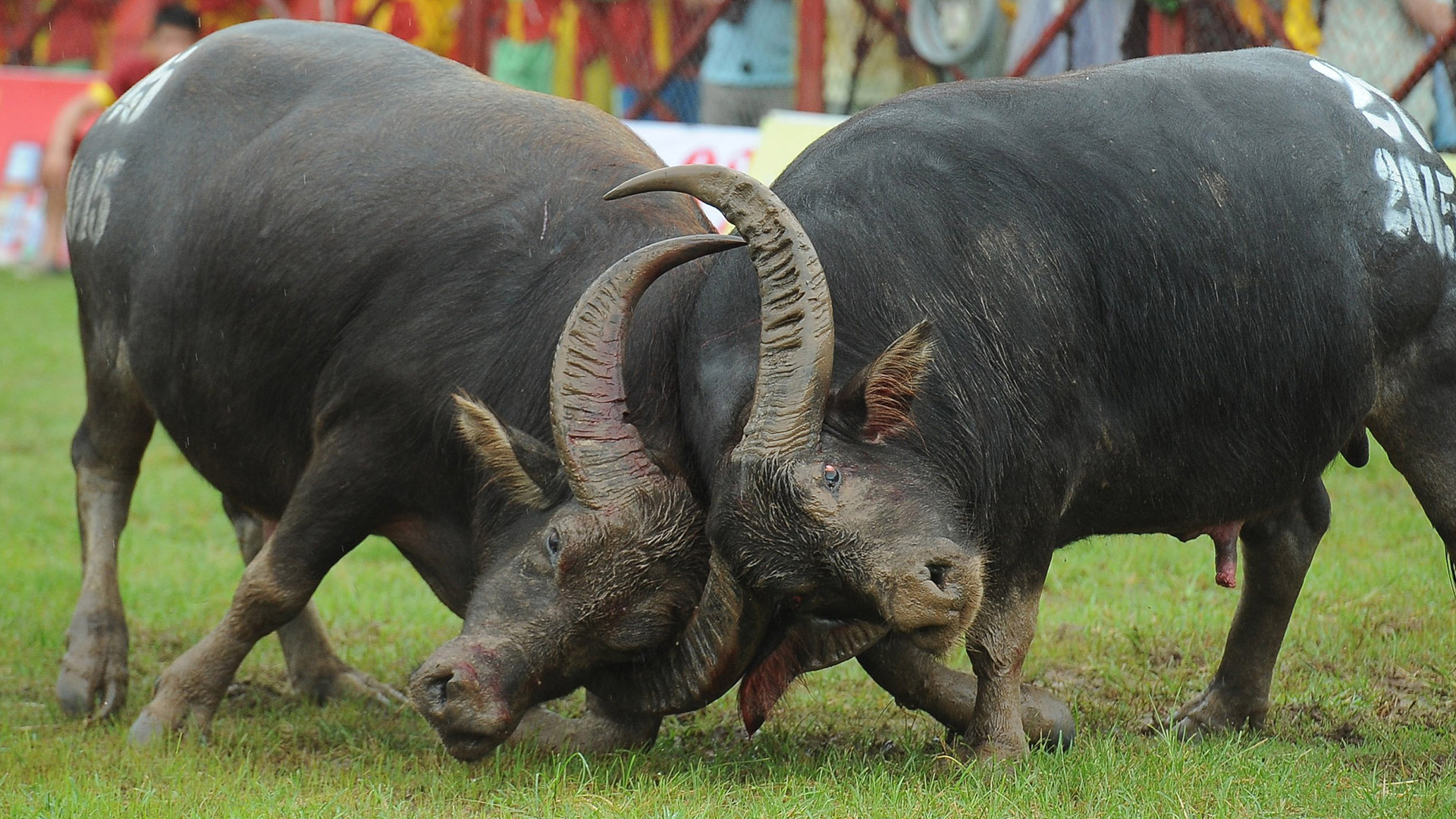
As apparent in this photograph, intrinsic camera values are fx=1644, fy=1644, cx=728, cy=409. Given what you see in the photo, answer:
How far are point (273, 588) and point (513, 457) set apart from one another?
1004 millimetres

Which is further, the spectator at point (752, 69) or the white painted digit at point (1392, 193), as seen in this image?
the spectator at point (752, 69)

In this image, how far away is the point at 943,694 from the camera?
14.1 feet

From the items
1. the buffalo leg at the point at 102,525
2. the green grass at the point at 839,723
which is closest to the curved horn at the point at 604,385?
the green grass at the point at 839,723

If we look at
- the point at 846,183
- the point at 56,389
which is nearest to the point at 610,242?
the point at 846,183

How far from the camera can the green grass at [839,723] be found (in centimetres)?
390

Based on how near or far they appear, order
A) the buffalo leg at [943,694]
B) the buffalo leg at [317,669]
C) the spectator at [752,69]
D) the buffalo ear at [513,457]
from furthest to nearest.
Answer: the spectator at [752,69], the buffalo leg at [317,669], the buffalo leg at [943,694], the buffalo ear at [513,457]

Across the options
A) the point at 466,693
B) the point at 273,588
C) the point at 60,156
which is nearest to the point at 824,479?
the point at 466,693

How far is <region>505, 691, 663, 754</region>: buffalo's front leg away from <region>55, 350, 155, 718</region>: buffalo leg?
1.67 metres

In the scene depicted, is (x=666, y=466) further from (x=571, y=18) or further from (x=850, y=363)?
(x=571, y=18)

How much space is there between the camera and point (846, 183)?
402 cm

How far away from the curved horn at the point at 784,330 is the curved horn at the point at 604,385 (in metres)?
0.19

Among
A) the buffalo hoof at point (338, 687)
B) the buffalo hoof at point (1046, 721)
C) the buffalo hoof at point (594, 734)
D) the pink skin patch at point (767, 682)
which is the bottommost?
the buffalo hoof at point (338, 687)

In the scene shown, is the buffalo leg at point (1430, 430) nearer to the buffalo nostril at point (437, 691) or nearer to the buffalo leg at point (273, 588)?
the buffalo nostril at point (437, 691)

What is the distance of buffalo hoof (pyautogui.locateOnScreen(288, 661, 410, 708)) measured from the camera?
5.46 m
